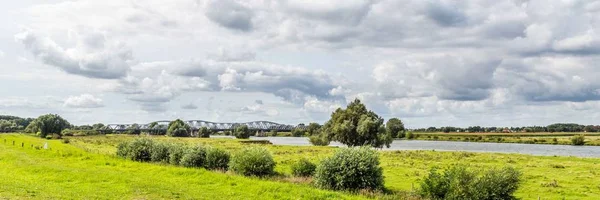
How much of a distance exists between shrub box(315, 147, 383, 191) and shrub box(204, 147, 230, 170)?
1428cm

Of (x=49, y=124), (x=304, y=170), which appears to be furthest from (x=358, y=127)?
(x=49, y=124)

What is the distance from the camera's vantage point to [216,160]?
4741 centimetres

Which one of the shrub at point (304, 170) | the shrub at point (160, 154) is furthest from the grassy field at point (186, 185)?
the shrub at point (160, 154)

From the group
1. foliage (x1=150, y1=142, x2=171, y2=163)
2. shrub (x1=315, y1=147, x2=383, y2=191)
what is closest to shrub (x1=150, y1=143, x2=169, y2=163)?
foliage (x1=150, y1=142, x2=171, y2=163)

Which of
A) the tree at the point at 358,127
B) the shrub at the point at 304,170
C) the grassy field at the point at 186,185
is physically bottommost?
the grassy field at the point at 186,185

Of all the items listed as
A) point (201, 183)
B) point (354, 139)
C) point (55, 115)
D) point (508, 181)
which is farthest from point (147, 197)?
point (55, 115)

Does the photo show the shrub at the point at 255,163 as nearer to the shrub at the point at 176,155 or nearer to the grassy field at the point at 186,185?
the grassy field at the point at 186,185

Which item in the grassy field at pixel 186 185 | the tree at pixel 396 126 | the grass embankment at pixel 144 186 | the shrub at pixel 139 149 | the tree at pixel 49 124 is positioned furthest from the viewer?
the tree at pixel 49 124

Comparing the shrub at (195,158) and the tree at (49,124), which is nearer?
the shrub at (195,158)

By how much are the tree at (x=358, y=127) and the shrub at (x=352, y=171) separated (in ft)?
187

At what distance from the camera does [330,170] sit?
35625 mm

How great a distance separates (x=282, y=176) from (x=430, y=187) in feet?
47.1

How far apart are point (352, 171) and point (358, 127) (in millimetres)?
60953

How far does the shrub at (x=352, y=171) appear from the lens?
34656 mm
